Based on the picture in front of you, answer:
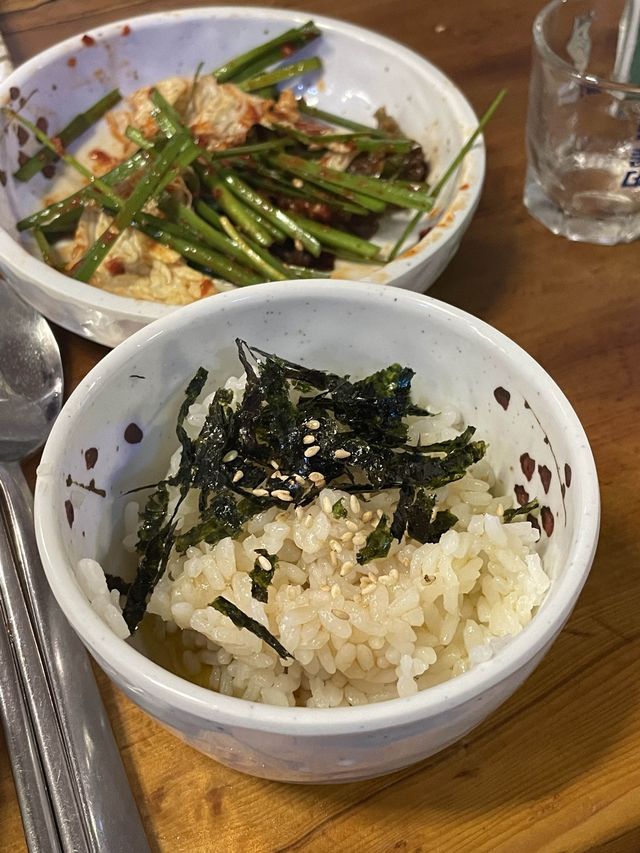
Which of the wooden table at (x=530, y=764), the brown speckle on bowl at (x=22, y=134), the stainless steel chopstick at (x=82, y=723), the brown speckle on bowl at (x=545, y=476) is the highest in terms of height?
the brown speckle on bowl at (x=22, y=134)

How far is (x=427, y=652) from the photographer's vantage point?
3.19 ft

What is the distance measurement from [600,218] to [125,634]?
4.67 ft

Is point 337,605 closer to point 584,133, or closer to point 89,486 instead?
point 89,486

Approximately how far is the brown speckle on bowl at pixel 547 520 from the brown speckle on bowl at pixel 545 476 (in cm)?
2

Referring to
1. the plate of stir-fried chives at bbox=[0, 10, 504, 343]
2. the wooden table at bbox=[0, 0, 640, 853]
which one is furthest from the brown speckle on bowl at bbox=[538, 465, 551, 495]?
the plate of stir-fried chives at bbox=[0, 10, 504, 343]

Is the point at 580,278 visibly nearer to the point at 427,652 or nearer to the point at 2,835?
the point at 427,652

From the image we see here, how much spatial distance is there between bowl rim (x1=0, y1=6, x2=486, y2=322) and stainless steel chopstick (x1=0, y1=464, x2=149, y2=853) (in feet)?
1.35

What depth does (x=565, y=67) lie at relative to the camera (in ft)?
5.64

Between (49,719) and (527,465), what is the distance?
0.71 meters

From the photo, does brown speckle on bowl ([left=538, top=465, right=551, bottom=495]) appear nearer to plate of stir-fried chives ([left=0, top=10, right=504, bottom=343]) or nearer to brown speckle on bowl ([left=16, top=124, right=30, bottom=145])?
plate of stir-fried chives ([left=0, top=10, right=504, bottom=343])

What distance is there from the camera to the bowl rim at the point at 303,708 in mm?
798

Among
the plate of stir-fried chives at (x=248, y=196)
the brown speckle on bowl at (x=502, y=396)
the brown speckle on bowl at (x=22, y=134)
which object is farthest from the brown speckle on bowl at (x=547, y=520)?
the brown speckle on bowl at (x=22, y=134)

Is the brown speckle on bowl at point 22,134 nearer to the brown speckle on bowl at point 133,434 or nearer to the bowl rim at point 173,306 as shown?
the bowl rim at point 173,306

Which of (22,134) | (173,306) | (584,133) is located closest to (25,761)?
(173,306)
